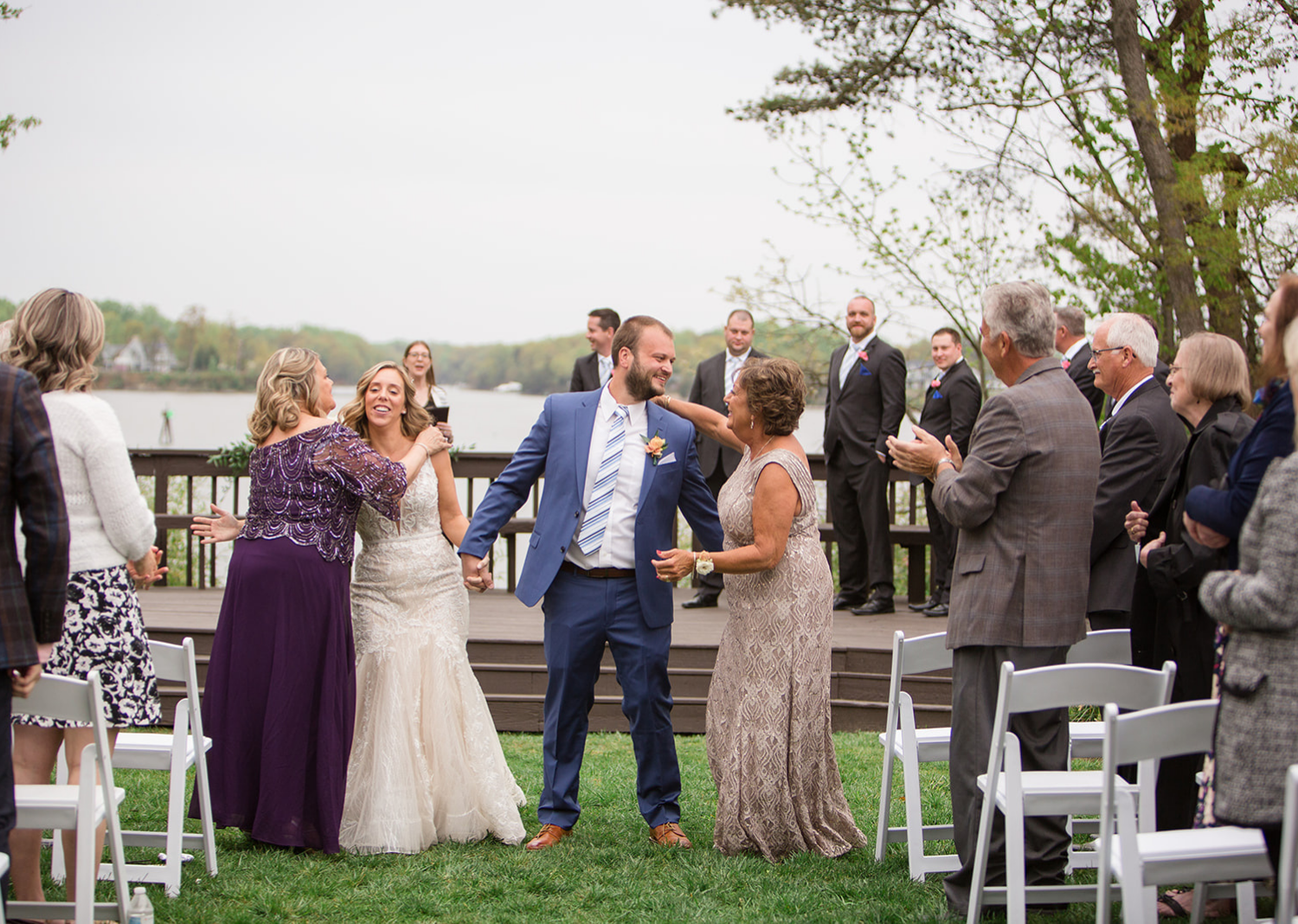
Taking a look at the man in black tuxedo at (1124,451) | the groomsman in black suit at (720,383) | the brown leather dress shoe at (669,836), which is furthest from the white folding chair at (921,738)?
the groomsman in black suit at (720,383)

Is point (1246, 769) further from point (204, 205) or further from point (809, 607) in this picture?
point (204, 205)

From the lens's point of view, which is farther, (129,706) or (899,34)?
(899,34)

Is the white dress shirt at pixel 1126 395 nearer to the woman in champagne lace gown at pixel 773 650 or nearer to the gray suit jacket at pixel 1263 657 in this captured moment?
the woman in champagne lace gown at pixel 773 650

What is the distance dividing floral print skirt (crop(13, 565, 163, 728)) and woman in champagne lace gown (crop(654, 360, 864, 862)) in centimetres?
174

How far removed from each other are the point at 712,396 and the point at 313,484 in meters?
4.10

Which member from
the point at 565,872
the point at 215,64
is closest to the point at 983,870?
the point at 565,872

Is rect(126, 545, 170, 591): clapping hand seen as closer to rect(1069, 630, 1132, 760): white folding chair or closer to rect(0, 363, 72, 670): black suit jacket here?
rect(0, 363, 72, 670): black suit jacket

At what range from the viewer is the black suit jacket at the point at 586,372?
7992mm

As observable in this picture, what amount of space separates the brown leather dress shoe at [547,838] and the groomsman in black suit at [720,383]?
368 centimetres

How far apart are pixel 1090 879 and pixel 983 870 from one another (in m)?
1.00

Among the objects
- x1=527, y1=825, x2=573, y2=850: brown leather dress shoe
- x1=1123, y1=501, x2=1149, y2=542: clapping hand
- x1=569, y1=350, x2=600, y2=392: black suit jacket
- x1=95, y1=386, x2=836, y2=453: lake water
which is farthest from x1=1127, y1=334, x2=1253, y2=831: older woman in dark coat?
x1=95, y1=386, x2=836, y2=453: lake water

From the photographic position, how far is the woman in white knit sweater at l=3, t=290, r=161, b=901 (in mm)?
3131

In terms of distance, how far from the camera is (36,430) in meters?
2.55

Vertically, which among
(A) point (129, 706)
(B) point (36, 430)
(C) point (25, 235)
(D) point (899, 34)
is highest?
(D) point (899, 34)
